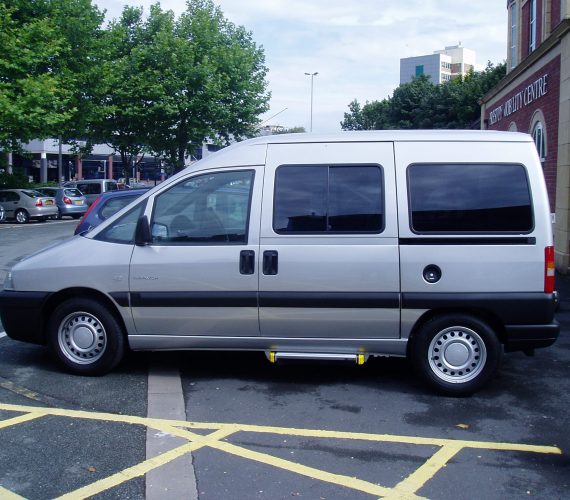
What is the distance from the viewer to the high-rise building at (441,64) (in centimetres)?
14812

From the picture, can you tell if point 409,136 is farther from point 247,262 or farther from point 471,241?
point 247,262

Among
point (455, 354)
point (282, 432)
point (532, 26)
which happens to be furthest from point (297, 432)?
point (532, 26)

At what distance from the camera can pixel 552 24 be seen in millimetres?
16141

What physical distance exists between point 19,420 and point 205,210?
85.9 inches

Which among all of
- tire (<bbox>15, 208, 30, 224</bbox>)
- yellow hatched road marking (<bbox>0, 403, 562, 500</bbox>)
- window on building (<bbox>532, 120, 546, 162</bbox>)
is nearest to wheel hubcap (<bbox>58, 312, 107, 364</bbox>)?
yellow hatched road marking (<bbox>0, 403, 562, 500</bbox>)

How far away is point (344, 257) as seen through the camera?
5.57 metres

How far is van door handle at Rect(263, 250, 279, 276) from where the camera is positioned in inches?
222

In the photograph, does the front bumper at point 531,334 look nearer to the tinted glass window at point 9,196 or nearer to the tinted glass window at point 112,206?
the tinted glass window at point 112,206

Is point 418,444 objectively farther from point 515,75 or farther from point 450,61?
point 450,61

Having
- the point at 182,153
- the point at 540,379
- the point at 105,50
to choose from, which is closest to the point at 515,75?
the point at 540,379

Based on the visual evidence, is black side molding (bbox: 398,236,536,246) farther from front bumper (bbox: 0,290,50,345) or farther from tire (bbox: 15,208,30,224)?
tire (bbox: 15,208,30,224)

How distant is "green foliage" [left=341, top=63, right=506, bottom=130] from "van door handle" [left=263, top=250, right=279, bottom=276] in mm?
35652

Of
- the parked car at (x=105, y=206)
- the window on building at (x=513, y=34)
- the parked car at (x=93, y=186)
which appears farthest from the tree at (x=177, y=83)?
the parked car at (x=105, y=206)

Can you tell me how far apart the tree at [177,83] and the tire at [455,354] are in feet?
92.5
